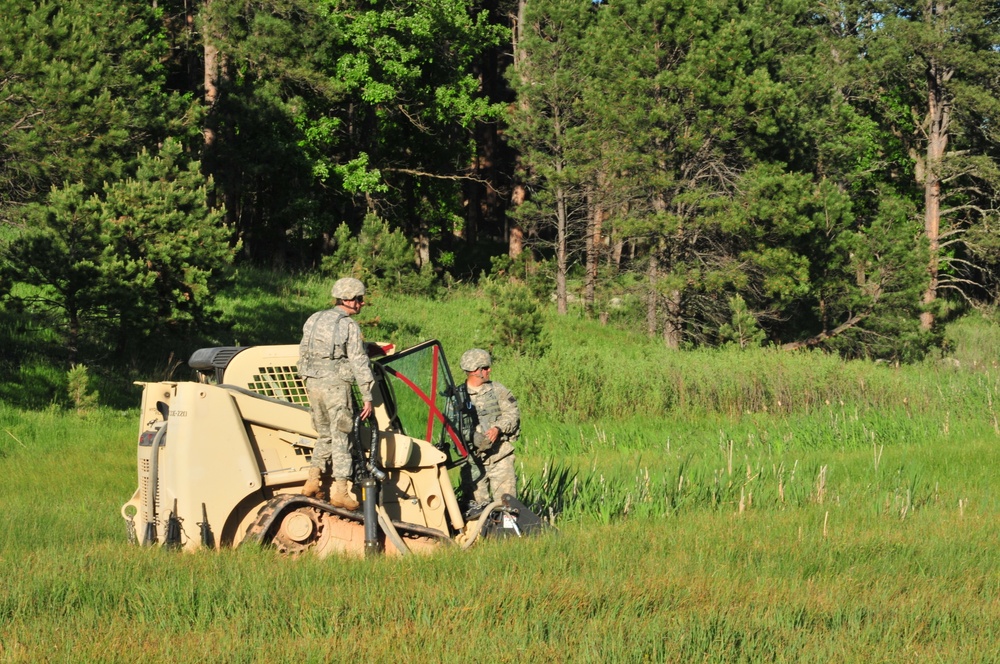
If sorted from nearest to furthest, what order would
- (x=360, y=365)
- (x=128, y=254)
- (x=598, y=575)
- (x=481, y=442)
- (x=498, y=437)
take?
(x=598, y=575)
(x=360, y=365)
(x=481, y=442)
(x=498, y=437)
(x=128, y=254)

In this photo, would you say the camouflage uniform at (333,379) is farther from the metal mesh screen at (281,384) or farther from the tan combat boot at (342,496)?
the metal mesh screen at (281,384)

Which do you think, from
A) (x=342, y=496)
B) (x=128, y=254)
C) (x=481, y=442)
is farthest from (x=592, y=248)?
(x=342, y=496)

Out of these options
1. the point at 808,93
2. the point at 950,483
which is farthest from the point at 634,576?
the point at 808,93

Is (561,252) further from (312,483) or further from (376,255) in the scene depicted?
(312,483)

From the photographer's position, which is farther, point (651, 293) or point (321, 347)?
point (651, 293)

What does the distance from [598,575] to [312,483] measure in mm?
2172

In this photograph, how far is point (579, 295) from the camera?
40812 mm

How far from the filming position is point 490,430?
10023 mm

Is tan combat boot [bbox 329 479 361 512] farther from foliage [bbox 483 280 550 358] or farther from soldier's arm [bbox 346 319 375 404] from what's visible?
foliage [bbox 483 280 550 358]

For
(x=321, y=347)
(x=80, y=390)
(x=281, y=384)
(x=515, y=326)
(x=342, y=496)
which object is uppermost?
(x=321, y=347)

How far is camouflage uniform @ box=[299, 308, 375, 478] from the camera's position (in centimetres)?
864

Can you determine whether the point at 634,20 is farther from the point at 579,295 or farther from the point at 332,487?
the point at 332,487

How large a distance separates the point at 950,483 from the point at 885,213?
2332cm

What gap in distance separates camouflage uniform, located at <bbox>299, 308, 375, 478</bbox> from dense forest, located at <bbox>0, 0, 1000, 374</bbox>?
12.4 meters
